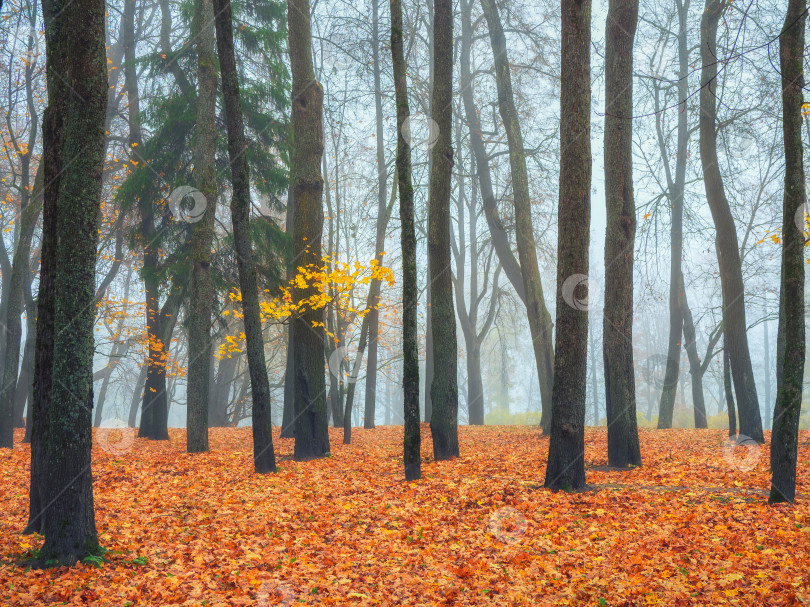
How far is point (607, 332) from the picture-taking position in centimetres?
796

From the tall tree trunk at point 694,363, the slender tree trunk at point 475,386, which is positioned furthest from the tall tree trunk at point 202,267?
the tall tree trunk at point 694,363

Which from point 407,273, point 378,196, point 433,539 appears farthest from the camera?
point 378,196

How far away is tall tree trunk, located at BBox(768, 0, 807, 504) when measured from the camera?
18.2 ft

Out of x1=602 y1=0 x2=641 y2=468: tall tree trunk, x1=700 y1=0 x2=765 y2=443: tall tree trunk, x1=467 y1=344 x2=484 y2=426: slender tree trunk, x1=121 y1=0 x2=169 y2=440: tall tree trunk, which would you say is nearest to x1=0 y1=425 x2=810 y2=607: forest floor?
x1=602 y1=0 x2=641 y2=468: tall tree trunk

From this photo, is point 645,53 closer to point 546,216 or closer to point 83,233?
→ point 546,216

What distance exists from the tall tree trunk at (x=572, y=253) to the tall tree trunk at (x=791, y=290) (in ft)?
6.23

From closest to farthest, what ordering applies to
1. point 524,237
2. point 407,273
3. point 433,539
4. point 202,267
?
point 433,539 < point 407,273 < point 202,267 < point 524,237

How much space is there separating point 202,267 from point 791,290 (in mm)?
9195

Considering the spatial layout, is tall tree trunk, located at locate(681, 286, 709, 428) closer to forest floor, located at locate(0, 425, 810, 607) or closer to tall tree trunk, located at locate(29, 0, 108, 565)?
forest floor, located at locate(0, 425, 810, 607)

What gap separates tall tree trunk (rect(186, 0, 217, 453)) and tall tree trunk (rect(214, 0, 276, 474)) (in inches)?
112

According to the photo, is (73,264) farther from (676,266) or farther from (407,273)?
(676,266)

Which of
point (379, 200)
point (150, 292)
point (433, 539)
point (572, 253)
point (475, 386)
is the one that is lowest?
point (433, 539)

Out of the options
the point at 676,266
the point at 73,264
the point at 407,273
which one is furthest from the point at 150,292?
the point at 676,266

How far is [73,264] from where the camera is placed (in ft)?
14.6
